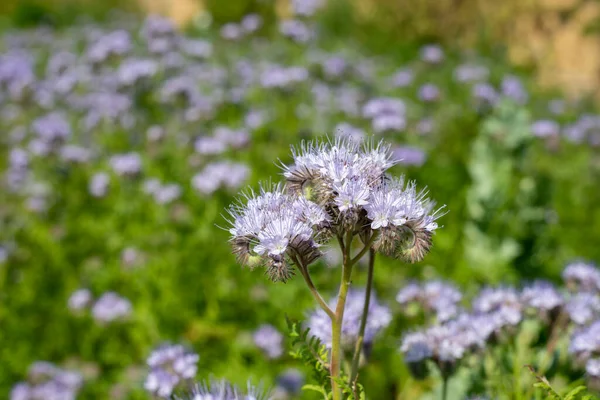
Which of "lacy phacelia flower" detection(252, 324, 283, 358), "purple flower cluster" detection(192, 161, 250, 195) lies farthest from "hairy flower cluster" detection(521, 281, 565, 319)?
"purple flower cluster" detection(192, 161, 250, 195)

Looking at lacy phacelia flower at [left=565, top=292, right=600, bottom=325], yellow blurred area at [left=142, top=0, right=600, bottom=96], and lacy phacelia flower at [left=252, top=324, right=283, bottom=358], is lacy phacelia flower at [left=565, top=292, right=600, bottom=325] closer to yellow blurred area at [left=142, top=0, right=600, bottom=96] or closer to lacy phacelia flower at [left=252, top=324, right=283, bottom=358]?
lacy phacelia flower at [left=252, top=324, right=283, bottom=358]

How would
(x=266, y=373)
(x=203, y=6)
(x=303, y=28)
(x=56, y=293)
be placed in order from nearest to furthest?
(x=266, y=373), (x=56, y=293), (x=303, y=28), (x=203, y=6)

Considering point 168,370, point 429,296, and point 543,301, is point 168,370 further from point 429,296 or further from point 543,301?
point 543,301

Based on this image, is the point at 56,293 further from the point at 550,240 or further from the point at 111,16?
the point at 111,16

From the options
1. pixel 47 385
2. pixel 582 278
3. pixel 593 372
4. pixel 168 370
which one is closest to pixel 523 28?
pixel 582 278

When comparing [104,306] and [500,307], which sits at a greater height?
[104,306]

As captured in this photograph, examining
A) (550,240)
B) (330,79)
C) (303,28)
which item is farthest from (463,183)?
(303,28)
